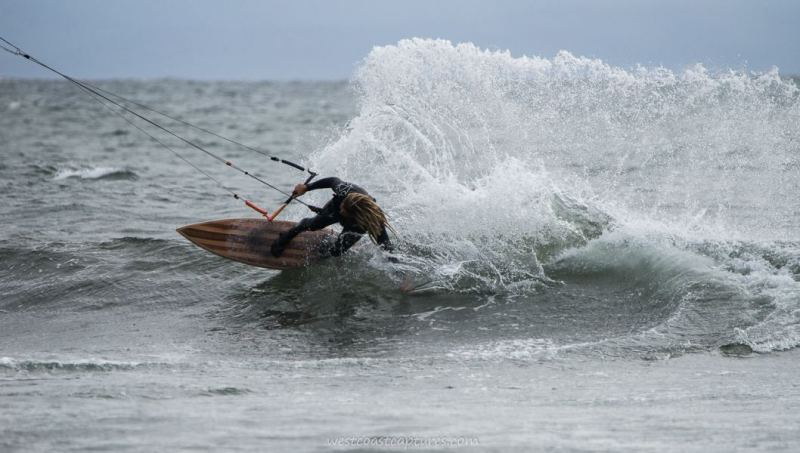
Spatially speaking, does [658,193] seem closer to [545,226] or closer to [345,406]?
[545,226]

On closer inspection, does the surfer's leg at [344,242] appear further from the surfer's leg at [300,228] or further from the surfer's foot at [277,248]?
the surfer's foot at [277,248]

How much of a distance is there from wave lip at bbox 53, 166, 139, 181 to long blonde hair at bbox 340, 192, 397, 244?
13.1 m

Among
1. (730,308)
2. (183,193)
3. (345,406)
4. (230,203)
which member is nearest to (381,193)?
(230,203)

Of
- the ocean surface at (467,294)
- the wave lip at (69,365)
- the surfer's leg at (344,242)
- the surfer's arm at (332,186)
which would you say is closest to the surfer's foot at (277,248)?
the ocean surface at (467,294)

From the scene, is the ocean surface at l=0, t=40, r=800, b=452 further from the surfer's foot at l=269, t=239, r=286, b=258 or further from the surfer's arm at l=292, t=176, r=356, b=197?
the surfer's arm at l=292, t=176, r=356, b=197

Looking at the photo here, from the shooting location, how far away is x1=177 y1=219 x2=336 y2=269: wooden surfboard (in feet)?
37.3

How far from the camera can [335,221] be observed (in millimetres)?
10477

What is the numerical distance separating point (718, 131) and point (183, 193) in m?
11.8

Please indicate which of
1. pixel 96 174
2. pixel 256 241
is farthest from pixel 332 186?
pixel 96 174

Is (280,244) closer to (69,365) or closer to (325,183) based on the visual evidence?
(325,183)

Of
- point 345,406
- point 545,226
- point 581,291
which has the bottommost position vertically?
point 345,406

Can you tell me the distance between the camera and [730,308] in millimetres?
9555

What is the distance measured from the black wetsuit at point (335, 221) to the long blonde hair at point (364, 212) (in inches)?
4.3

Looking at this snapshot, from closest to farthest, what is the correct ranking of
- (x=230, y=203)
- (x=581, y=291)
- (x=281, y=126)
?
(x=581, y=291) < (x=230, y=203) < (x=281, y=126)
